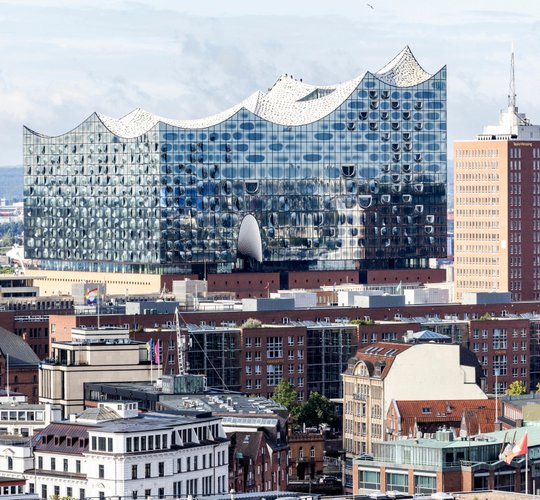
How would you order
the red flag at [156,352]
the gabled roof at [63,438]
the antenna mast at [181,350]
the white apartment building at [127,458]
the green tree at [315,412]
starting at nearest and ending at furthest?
the white apartment building at [127,458]
the gabled roof at [63,438]
the red flag at [156,352]
the antenna mast at [181,350]
the green tree at [315,412]

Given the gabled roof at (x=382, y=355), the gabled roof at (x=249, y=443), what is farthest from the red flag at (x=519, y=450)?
the gabled roof at (x=382, y=355)

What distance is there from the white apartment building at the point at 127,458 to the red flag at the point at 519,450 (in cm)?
1384

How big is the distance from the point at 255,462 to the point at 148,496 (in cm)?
1871

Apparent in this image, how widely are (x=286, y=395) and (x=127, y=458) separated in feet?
219

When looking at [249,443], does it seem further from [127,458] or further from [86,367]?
[86,367]

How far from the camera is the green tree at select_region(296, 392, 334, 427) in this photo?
192m

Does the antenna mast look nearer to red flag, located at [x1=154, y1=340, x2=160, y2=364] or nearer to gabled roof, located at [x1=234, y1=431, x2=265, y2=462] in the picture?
red flag, located at [x1=154, y1=340, x2=160, y2=364]

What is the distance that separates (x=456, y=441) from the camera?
137375 millimetres

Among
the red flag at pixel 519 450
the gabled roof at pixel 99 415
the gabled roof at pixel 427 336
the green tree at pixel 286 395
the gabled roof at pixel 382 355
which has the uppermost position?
the gabled roof at pixel 427 336

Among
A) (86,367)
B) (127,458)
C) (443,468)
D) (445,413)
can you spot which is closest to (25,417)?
(86,367)

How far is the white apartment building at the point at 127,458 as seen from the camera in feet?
424

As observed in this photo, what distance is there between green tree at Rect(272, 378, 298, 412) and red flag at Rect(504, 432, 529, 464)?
58.2 metres

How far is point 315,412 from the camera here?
633 feet

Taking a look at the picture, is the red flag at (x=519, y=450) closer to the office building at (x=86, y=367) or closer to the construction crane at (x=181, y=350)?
the office building at (x=86, y=367)
